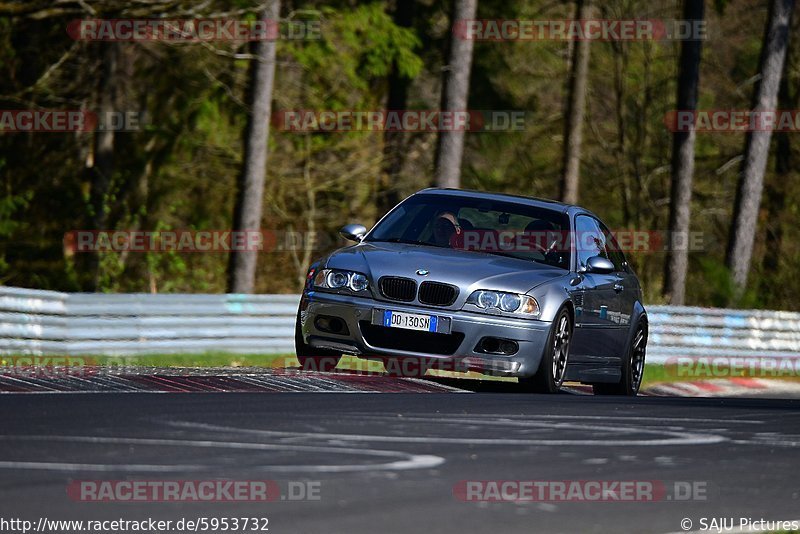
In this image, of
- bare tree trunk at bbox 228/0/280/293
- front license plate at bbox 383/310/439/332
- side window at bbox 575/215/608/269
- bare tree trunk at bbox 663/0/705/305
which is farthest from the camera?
bare tree trunk at bbox 663/0/705/305

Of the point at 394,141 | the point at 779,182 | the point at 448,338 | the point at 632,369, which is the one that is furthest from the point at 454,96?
the point at 779,182

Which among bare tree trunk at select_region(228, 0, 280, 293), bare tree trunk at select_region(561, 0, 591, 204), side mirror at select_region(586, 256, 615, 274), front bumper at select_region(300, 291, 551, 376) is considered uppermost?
bare tree trunk at select_region(561, 0, 591, 204)

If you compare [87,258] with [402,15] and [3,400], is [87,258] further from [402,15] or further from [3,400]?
[3,400]

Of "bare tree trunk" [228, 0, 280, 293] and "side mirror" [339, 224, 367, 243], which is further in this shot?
"bare tree trunk" [228, 0, 280, 293]

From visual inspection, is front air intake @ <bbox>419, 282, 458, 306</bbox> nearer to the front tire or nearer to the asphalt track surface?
the front tire

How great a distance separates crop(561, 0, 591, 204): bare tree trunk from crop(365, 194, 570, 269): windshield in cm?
2469

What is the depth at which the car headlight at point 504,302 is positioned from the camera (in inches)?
464

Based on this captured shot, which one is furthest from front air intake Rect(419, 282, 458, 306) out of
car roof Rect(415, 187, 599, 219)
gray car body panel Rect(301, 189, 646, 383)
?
car roof Rect(415, 187, 599, 219)

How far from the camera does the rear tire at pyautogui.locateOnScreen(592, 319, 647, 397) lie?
14219 mm

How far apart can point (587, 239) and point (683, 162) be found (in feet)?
56.4

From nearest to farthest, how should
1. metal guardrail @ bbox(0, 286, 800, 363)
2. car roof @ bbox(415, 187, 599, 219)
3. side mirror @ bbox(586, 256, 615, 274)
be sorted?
side mirror @ bbox(586, 256, 615, 274), car roof @ bbox(415, 187, 599, 219), metal guardrail @ bbox(0, 286, 800, 363)

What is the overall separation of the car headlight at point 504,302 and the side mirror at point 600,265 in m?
1.09

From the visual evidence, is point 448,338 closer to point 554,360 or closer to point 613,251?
point 554,360

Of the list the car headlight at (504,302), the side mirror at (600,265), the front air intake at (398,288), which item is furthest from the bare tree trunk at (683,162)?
the front air intake at (398,288)
